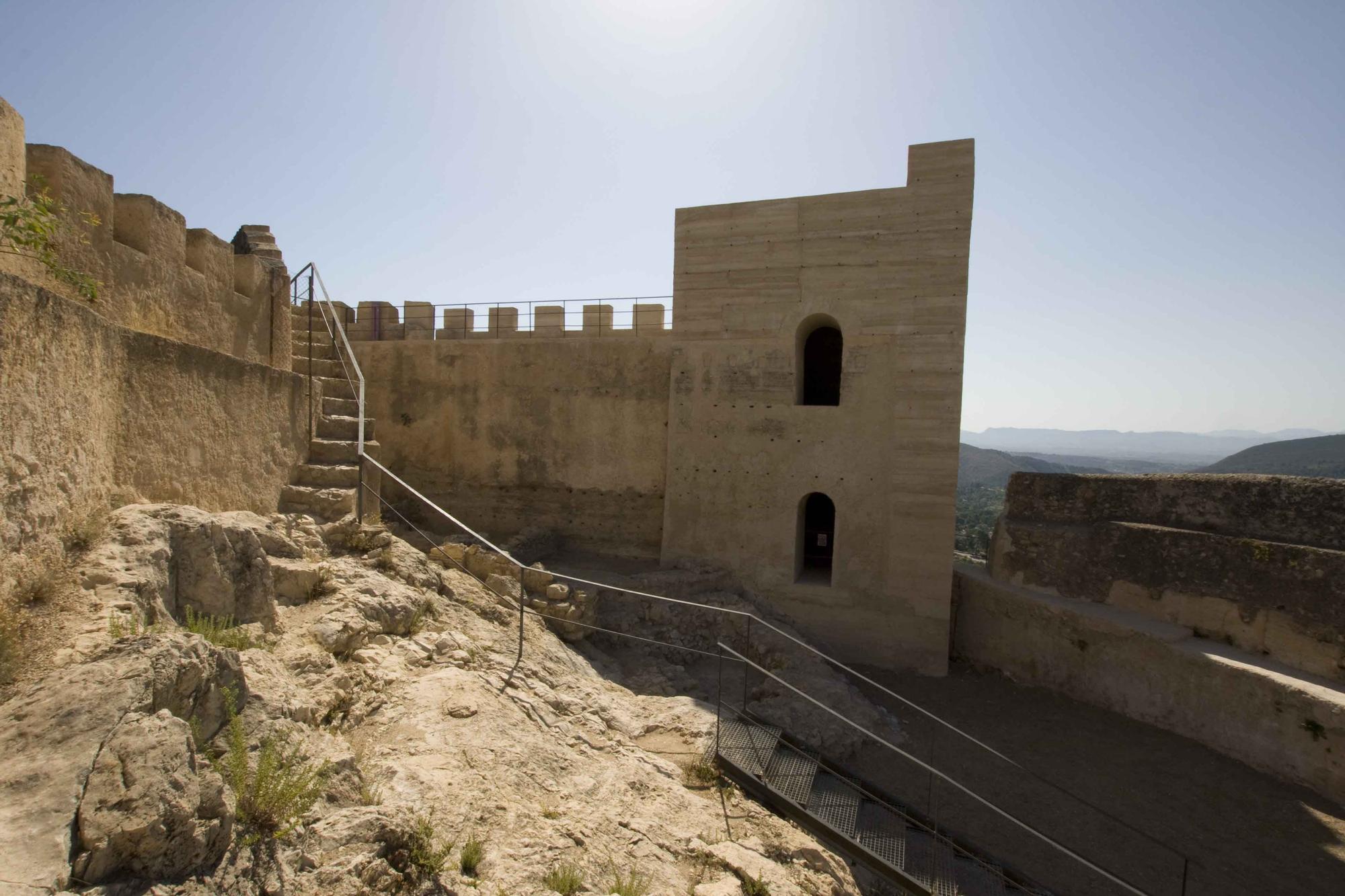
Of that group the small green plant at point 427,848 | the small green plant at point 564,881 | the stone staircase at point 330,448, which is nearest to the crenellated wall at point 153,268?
the stone staircase at point 330,448

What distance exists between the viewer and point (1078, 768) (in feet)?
29.1

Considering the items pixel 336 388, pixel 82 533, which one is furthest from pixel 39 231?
pixel 336 388

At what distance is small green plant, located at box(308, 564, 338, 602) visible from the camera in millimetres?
6293

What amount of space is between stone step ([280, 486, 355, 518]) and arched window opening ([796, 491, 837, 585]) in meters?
7.80

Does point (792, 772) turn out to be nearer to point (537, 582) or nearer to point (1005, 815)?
point (1005, 815)

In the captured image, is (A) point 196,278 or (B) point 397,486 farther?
(B) point 397,486

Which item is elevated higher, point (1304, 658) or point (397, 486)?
point (397, 486)

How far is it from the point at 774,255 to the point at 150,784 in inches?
441

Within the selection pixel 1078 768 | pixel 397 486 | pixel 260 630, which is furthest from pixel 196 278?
pixel 1078 768

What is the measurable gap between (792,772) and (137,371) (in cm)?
670

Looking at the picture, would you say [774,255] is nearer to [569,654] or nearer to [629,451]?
[629,451]

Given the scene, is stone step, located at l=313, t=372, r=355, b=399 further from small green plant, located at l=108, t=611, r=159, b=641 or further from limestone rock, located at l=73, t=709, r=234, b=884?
limestone rock, located at l=73, t=709, r=234, b=884

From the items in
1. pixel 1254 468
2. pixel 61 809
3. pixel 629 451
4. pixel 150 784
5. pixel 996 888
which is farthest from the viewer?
pixel 1254 468

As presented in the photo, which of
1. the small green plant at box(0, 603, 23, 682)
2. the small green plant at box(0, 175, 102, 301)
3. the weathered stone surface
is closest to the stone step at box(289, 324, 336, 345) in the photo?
the small green plant at box(0, 175, 102, 301)
